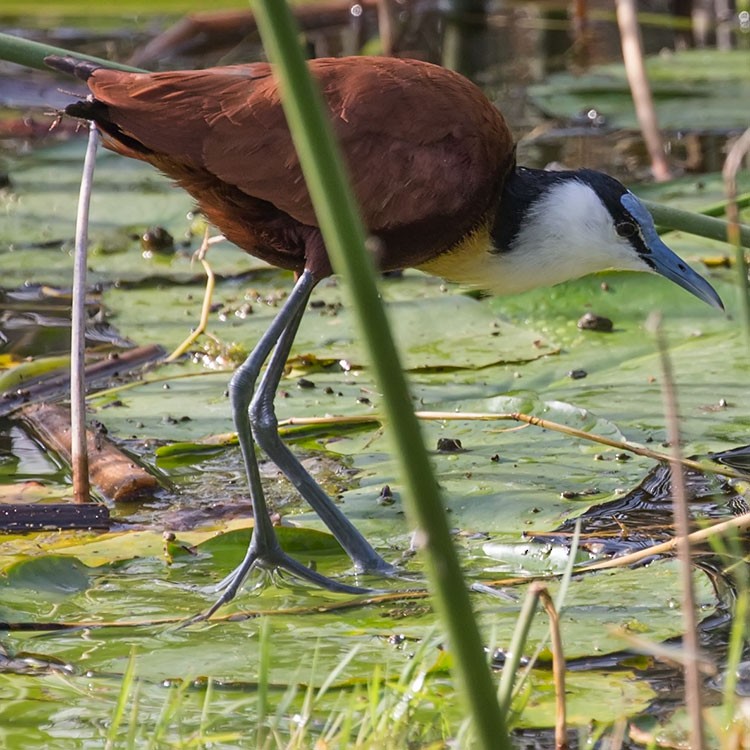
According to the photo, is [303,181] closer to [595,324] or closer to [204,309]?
[204,309]

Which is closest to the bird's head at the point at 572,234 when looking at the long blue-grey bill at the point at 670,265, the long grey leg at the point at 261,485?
the long blue-grey bill at the point at 670,265

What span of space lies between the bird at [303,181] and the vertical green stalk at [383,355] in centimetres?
178

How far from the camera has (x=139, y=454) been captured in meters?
3.75

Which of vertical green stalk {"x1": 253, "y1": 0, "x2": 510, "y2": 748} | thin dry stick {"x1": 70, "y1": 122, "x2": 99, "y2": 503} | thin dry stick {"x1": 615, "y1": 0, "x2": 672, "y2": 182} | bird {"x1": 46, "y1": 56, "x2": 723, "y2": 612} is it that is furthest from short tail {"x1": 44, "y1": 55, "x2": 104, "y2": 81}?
thin dry stick {"x1": 615, "y1": 0, "x2": 672, "y2": 182}

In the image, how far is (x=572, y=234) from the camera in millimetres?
3531

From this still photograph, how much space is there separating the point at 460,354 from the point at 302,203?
1.17 meters

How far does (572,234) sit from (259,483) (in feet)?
3.49

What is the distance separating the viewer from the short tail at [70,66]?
3.17 m

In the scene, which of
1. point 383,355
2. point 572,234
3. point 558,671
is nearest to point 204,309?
point 572,234

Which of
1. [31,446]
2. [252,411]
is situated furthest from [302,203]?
[31,446]

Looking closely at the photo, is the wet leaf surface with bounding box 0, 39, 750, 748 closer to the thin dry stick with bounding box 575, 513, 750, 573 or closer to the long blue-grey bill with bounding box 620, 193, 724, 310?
the thin dry stick with bounding box 575, 513, 750, 573

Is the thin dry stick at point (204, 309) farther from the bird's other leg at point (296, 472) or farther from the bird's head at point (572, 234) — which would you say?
the bird's head at point (572, 234)

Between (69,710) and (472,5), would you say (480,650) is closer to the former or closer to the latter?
(69,710)

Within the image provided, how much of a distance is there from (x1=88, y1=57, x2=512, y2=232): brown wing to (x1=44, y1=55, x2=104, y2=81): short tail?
0.03m
